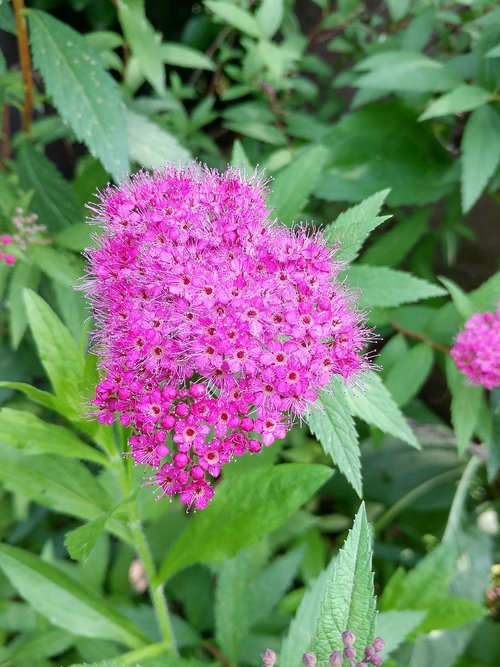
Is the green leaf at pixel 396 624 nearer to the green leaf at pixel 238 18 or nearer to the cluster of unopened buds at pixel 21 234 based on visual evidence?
the cluster of unopened buds at pixel 21 234

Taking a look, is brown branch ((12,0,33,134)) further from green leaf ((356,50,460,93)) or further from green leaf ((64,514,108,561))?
green leaf ((64,514,108,561))

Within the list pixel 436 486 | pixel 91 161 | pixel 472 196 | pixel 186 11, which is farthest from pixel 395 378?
pixel 186 11

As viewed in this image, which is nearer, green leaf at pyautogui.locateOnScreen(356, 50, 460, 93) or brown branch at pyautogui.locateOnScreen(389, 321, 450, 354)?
brown branch at pyautogui.locateOnScreen(389, 321, 450, 354)

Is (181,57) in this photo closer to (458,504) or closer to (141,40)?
(141,40)

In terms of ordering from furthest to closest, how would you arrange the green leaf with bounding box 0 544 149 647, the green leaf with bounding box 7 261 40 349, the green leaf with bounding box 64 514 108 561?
1. the green leaf with bounding box 7 261 40 349
2. the green leaf with bounding box 0 544 149 647
3. the green leaf with bounding box 64 514 108 561

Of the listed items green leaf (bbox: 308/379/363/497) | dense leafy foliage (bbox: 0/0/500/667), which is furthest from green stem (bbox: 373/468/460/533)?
green leaf (bbox: 308/379/363/497)

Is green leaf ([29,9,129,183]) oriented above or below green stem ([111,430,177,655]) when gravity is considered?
above

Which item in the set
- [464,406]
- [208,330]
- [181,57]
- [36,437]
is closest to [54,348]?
[36,437]
